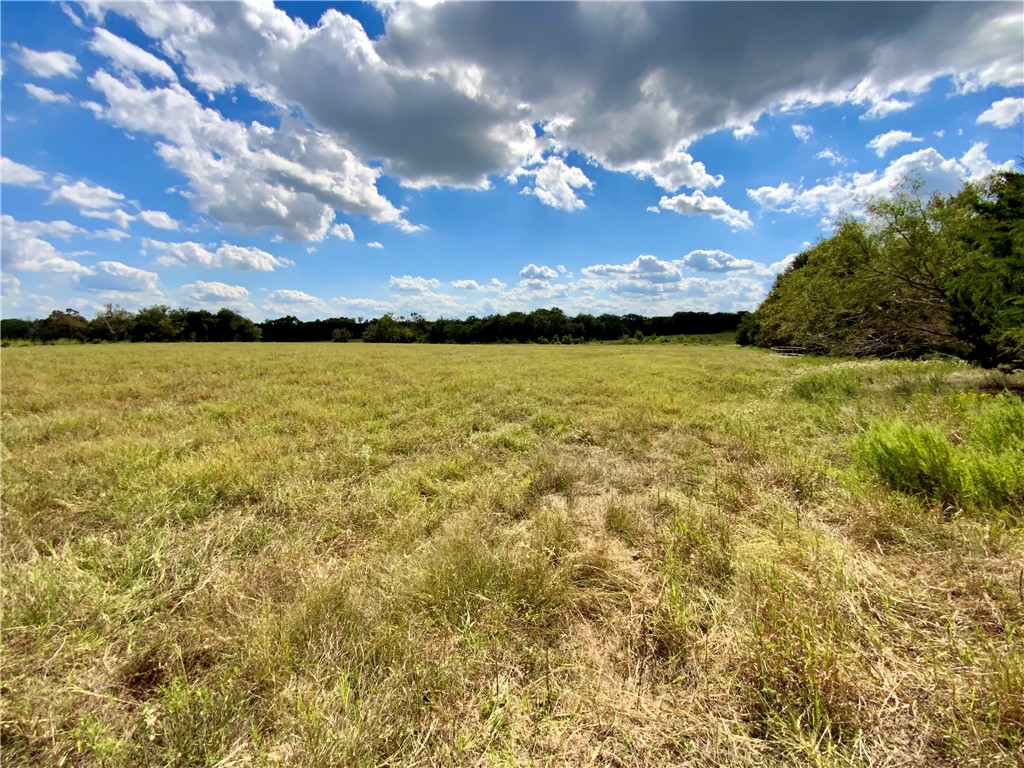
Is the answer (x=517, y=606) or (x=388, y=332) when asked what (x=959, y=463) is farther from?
(x=388, y=332)

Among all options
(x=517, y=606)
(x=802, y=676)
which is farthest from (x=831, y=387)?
(x=517, y=606)

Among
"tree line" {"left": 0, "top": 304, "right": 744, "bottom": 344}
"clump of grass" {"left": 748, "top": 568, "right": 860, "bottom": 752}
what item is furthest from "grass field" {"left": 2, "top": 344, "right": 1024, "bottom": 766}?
"tree line" {"left": 0, "top": 304, "right": 744, "bottom": 344}

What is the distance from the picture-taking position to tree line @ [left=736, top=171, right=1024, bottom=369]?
26.4ft

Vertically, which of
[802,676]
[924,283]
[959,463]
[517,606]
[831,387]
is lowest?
[517,606]

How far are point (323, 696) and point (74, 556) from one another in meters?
2.59

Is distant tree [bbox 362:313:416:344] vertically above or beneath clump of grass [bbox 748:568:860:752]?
above

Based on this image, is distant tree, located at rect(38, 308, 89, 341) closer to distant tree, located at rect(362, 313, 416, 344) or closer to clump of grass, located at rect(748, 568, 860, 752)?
distant tree, located at rect(362, 313, 416, 344)

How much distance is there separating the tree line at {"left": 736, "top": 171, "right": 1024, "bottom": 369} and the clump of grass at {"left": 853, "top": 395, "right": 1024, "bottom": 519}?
4669 millimetres

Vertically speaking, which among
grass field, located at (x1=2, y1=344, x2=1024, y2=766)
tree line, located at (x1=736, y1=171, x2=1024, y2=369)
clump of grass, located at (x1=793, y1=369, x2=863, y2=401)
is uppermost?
tree line, located at (x1=736, y1=171, x2=1024, y2=369)

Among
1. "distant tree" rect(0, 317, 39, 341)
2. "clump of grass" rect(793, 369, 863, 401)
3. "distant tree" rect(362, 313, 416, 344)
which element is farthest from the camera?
"distant tree" rect(362, 313, 416, 344)

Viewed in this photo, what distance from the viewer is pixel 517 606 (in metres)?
2.50

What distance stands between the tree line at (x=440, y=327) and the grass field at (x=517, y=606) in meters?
82.2

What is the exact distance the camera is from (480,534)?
340 cm

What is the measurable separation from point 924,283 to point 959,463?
1304 cm
